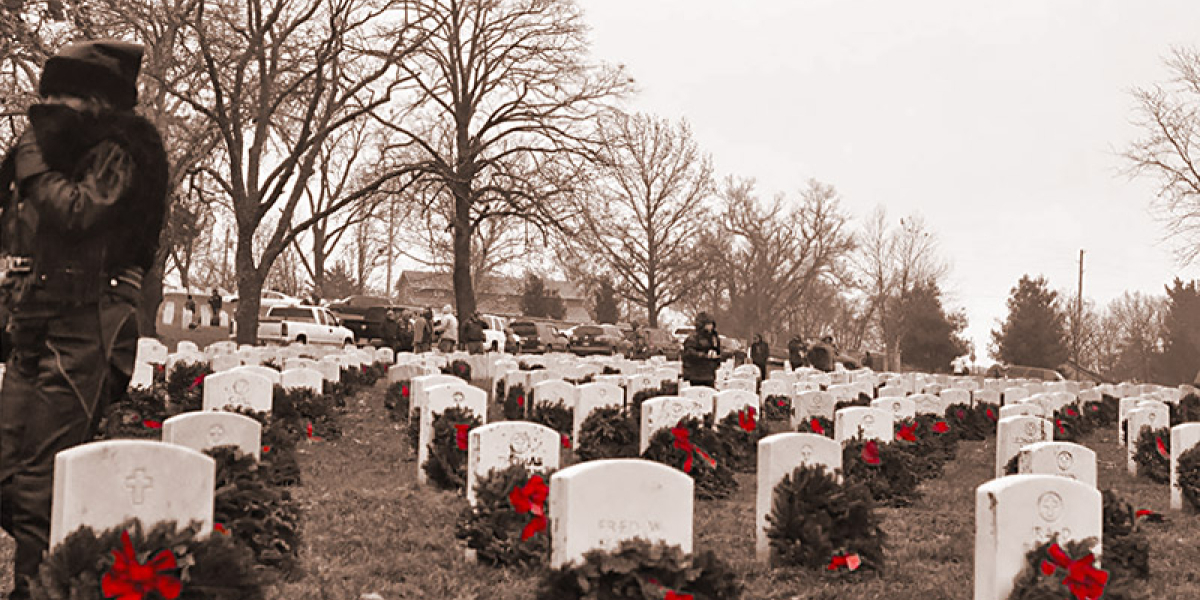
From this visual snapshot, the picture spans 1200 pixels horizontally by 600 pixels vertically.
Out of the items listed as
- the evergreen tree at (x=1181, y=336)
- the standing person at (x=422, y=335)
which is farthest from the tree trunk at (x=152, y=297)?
the evergreen tree at (x=1181, y=336)

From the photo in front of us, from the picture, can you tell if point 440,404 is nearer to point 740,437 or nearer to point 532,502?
point 740,437

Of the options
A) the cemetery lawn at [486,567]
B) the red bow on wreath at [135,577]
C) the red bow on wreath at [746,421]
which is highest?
the red bow on wreath at [135,577]

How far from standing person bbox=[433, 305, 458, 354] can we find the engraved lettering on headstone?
22825 mm

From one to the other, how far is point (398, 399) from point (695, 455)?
20.3 ft

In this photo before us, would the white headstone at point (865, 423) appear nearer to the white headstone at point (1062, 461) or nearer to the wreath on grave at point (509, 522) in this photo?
the white headstone at point (1062, 461)

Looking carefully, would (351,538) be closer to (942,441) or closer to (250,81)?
(942,441)

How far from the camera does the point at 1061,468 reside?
665 centimetres

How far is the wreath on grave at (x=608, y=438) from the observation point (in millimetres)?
9852

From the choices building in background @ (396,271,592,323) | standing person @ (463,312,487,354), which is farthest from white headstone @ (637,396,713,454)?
building in background @ (396,271,592,323)

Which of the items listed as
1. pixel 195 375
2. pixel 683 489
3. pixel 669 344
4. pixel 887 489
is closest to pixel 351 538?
pixel 683 489

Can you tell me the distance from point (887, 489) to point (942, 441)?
3708 mm

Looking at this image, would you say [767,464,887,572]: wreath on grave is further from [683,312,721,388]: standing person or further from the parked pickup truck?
the parked pickup truck

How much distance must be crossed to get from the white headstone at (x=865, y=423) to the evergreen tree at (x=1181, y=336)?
1691 inches

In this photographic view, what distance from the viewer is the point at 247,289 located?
71.7 ft
